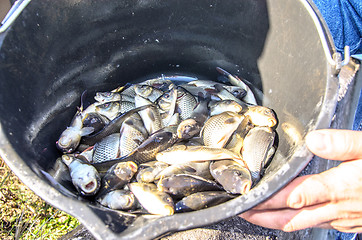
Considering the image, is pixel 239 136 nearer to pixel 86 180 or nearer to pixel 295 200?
pixel 295 200

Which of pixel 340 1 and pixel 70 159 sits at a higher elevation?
pixel 340 1

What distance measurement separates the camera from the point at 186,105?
210 cm

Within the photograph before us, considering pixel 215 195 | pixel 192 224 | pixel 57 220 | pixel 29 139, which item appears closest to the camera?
pixel 192 224

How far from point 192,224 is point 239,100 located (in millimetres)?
1267

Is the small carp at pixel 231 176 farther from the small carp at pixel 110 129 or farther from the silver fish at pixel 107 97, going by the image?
the silver fish at pixel 107 97

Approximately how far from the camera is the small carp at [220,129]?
1689mm

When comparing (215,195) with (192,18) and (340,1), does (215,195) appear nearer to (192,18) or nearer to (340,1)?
(192,18)

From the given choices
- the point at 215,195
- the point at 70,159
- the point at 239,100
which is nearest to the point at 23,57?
the point at 70,159

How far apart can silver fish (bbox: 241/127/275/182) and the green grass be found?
1692mm

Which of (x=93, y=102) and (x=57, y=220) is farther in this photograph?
(x=57, y=220)

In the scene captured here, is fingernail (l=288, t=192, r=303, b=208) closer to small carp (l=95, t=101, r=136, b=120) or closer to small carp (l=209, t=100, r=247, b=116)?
small carp (l=209, t=100, r=247, b=116)

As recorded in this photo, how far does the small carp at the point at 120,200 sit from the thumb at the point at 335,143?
894 millimetres

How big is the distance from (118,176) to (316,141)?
3.29 ft


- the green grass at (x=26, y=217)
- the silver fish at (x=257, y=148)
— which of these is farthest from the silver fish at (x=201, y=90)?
the green grass at (x=26, y=217)
